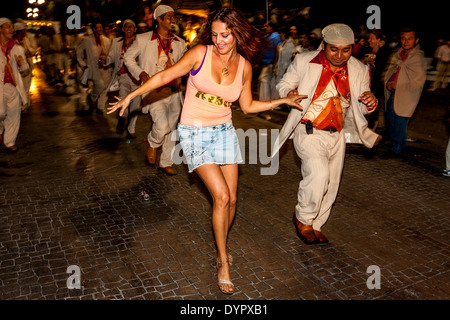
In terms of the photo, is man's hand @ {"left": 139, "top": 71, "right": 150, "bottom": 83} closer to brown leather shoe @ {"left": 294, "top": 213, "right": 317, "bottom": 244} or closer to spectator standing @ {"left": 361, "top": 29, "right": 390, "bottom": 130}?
brown leather shoe @ {"left": 294, "top": 213, "right": 317, "bottom": 244}

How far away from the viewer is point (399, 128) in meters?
7.37

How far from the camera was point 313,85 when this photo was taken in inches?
A: 156

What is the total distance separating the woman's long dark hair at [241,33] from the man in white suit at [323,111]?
21.0 inches

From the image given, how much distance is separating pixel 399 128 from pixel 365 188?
2237 millimetres

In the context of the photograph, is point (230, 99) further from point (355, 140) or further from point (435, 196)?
point (435, 196)

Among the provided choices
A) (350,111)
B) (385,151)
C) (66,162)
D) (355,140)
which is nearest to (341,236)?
(355,140)

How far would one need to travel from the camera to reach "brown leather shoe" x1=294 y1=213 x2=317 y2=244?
4.14m

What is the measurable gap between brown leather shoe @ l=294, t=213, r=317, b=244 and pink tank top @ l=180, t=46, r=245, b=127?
152 centimetres

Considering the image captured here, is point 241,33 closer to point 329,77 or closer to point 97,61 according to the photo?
point 329,77

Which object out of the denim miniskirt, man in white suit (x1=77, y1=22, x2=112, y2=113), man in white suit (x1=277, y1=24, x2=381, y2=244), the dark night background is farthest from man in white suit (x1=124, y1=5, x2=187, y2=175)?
the dark night background

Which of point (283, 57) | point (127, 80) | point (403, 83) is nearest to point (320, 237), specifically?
point (403, 83)

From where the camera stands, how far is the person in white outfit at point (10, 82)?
678 cm

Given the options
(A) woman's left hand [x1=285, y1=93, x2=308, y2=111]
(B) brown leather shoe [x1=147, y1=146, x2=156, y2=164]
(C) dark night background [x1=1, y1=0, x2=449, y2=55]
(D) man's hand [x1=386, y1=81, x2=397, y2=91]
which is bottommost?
(B) brown leather shoe [x1=147, y1=146, x2=156, y2=164]

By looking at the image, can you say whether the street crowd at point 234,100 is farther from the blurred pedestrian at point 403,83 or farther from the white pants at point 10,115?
the blurred pedestrian at point 403,83
